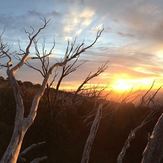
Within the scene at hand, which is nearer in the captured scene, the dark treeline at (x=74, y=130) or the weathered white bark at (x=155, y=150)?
the weathered white bark at (x=155, y=150)

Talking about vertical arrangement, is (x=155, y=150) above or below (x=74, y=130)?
above

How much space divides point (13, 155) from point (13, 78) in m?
2.80

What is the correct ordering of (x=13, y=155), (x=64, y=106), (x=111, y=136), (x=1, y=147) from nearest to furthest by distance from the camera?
(x=13, y=155) < (x=1, y=147) < (x=111, y=136) < (x=64, y=106)

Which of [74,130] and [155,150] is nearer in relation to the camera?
[155,150]

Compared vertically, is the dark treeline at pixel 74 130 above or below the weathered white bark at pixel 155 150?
below

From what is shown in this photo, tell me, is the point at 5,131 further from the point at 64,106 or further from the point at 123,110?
the point at 123,110

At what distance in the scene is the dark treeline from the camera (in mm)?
21953

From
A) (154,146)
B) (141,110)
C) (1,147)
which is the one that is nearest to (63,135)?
(1,147)

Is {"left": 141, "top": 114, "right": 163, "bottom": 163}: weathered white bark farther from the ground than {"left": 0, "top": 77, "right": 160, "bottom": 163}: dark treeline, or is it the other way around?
{"left": 141, "top": 114, "right": 163, "bottom": 163}: weathered white bark

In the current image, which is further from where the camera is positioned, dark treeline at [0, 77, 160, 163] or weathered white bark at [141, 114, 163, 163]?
dark treeline at [0, 77, 160, 163]

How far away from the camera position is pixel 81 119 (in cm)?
2545

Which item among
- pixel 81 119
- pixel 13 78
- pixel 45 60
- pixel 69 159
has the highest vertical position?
pixel 45 60

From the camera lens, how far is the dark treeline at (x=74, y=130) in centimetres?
2195

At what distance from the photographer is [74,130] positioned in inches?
955
